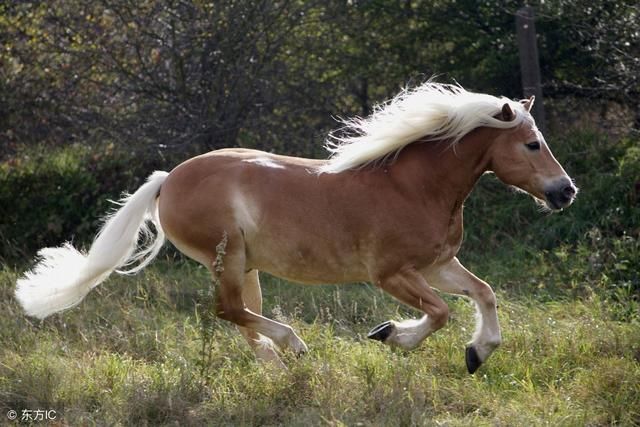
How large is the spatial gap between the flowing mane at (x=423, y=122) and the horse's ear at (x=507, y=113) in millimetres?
27

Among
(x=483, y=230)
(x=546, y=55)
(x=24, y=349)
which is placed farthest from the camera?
(x=546, y=55)

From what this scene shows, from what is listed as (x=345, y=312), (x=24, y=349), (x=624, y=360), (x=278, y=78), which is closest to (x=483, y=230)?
(x=345, y=312)

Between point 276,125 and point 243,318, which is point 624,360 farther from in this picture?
point 276,125

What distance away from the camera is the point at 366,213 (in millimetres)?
5773

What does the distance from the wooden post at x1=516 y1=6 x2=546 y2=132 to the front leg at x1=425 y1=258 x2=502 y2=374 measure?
3.87m

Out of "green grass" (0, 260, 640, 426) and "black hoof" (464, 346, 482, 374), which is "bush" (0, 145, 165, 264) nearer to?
"green grass" (0, 260, 640, 426)

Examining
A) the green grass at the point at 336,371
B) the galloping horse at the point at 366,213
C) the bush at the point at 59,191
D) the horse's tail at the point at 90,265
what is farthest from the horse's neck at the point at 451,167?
the bush at the point at 59,191

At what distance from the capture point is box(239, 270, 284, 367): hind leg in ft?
19.6

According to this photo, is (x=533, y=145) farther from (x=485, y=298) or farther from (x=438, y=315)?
(x=438, y=315)

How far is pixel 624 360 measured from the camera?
5520 millimetres

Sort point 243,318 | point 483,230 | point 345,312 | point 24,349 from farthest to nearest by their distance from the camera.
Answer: point 483,230 → point 345,312 → point 24,349 → point 243,318

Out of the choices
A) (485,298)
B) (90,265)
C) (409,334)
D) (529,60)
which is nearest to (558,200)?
(485,298)

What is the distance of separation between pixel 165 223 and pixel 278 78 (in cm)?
456

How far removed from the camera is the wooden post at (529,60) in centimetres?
936
